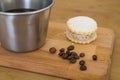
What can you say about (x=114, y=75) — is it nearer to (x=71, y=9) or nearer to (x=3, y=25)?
(x=3, y=25)

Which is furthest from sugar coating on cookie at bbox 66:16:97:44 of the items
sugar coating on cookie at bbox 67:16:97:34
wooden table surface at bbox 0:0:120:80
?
wooden table surface at bbox 0:0:120:80

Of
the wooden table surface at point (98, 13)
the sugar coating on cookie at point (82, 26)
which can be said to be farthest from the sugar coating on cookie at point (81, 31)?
the wooden table surface at point (98, 13)

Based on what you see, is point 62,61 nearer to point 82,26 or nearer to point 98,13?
point 82,26

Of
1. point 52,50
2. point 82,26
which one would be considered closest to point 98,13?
point 82,26

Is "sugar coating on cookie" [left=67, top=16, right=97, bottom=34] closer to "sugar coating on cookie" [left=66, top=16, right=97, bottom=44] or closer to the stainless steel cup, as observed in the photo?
"sugar coating on cookie" [left=66, top=16, right=97, bottom=44]

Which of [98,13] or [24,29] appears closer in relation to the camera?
[24,29]

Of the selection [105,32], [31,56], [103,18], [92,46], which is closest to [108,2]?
[103,18]

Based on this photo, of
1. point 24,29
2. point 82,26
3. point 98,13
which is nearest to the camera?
point 24,29

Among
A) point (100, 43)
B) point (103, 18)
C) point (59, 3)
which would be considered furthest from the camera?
point (59, 3)
